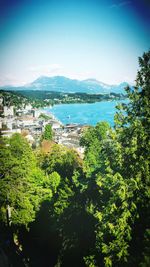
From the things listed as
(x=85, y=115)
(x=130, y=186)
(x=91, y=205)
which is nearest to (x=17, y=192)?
(x=91, y=205)

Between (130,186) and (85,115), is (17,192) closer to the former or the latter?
(130,186)

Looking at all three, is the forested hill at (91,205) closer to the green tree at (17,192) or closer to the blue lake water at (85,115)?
the green tree at (17,192)

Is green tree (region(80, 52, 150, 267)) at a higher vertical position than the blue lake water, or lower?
higher

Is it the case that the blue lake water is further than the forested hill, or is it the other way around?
the blue lake water

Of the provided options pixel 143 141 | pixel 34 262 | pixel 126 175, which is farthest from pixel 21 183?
pixel 143 141

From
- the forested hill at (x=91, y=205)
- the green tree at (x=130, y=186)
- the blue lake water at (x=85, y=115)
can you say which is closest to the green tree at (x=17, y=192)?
the forested hill at (x=91, y=205)

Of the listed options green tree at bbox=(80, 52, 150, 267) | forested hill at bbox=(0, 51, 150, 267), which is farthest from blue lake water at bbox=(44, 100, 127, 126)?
green tree at bbox=(80, 52, 150, 267)

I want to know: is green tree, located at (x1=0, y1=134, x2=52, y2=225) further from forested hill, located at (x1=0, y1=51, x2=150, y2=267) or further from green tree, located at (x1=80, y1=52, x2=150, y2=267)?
green tree, located at (x1=80, y1=52, x2=150, y2=267)

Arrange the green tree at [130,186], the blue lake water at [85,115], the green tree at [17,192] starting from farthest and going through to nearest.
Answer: the blue lake water at [85,115]
the green tree at [17,192]
the green tree at [130,186]
